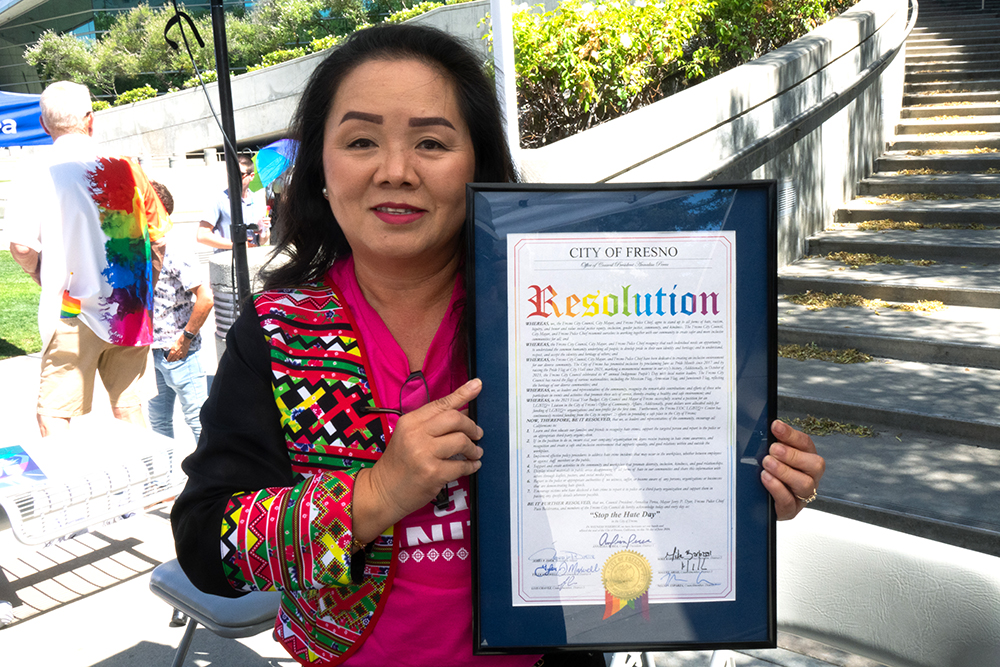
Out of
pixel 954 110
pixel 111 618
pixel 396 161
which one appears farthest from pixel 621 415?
pixel 954 110

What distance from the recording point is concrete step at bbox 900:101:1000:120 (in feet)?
28.7

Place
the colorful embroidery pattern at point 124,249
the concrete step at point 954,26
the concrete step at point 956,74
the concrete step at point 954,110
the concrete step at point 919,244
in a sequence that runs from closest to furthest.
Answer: the colorful embroidery pattern at point 124,249, the concrete step at point 919,244, the concrete step at point 954,110, the concrete step at point 956,74, the concrete step at point 954,26

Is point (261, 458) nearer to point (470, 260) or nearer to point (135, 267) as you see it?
point (470, 260)

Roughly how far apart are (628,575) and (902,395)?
12.9ft

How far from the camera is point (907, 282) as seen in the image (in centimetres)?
579

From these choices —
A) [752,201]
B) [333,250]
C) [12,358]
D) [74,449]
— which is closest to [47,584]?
[74,449]

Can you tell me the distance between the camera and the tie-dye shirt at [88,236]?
4.28 metres

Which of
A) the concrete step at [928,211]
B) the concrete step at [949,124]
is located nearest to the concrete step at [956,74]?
the concrete step at [949,124]

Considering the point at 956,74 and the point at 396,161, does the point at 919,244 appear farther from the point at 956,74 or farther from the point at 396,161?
the point at 396,161

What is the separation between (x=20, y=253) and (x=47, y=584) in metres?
1.82

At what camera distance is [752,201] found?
4.17 ft

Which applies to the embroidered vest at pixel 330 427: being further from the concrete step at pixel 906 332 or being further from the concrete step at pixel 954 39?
the concrete step at pixel 954 39

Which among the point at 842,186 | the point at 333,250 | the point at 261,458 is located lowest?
the point at 261,458

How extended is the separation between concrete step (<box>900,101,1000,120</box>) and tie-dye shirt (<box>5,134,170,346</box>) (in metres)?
8.51
